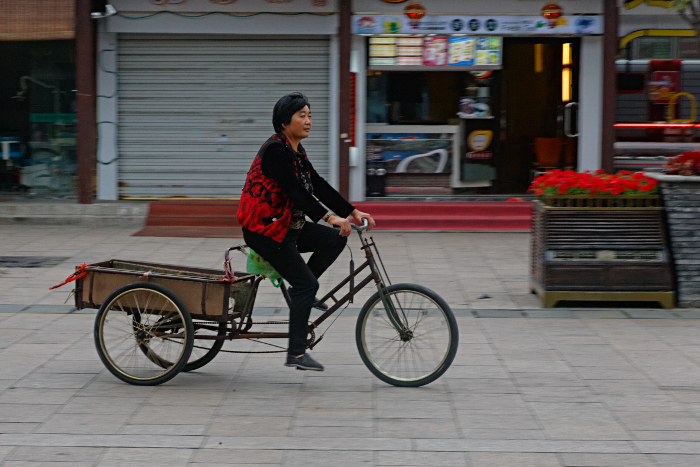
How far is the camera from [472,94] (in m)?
14.1

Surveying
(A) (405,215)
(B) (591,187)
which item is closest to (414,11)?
(A) (405,215)

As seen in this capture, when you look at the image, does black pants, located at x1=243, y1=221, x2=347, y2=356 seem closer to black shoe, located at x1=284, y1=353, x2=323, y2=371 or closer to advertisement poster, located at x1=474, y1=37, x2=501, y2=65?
black shoe, located at x1=284, y1=353, x2=323, y2=371

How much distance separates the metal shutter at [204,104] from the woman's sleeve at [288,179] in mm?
8486

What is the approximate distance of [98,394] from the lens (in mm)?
5410

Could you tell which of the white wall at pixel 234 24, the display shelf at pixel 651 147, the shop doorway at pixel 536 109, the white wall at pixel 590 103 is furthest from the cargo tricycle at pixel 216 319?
the display shelf at pixel 651 147

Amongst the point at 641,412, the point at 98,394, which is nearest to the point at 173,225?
the point at 98,394

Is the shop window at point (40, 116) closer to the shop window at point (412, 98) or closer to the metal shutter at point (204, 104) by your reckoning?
the metal shutter at point (204, 104)

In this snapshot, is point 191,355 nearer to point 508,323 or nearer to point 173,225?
point 508,323

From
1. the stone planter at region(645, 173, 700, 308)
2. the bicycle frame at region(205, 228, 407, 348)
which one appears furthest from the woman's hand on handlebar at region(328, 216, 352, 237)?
the stone planter at region(645, 173, 700, 308)

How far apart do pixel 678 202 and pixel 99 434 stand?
17.5 feet

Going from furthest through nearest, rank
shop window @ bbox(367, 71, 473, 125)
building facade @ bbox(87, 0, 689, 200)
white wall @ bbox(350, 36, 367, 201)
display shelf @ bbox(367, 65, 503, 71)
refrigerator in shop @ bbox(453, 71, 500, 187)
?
refrigerator in shop @ bbox(453, 71, 500, 187) < shop window @ bbox(367, 71, 473, 125) < display shelf @ bbox(367, 65, 503, 71) < white wall @ bbox(350, 36, 367, 201) < building facade @ bbox(87, 0, 689, 200)

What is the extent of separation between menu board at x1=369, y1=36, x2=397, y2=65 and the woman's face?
844 centimetres

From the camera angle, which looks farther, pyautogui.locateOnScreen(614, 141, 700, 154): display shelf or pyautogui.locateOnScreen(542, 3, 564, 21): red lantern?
pyautogui.locateOnScreen(614, 141, 700, 154): display shelf

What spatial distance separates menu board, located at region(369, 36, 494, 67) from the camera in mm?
13641
